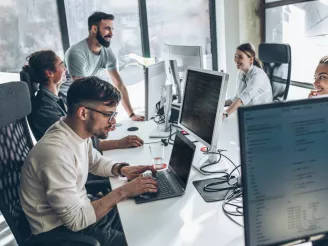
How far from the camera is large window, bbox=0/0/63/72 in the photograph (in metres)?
3.74

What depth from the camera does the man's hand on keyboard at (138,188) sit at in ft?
4.74

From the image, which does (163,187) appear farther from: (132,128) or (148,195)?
(132,128)

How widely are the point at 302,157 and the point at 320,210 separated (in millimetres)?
162

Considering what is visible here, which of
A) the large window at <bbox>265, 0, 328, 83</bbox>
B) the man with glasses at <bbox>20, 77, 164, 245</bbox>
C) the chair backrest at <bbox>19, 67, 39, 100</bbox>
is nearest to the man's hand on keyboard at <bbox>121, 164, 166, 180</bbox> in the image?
the man with glasses at <bbox>20, 77, 164, 245</bbox>

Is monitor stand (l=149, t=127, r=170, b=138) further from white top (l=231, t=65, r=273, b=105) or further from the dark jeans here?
the dark jeans

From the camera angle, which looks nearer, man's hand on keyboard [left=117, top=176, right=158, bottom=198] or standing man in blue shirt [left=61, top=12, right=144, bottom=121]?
man's hand on keyboard [left=117, top=176, right=158, bottom=198]

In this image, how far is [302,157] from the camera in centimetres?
84

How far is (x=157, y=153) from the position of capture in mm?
1997

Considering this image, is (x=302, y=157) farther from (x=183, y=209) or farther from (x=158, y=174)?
(x=158, y=174)

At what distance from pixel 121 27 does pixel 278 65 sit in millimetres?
1935

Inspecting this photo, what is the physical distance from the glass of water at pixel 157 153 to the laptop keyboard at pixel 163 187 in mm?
234

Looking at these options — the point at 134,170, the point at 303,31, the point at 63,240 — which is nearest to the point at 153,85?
the point at 134,170

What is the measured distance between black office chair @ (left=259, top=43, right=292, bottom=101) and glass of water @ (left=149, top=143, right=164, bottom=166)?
1356mm

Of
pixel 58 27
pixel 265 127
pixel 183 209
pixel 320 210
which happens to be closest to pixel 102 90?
pixel 183 209
